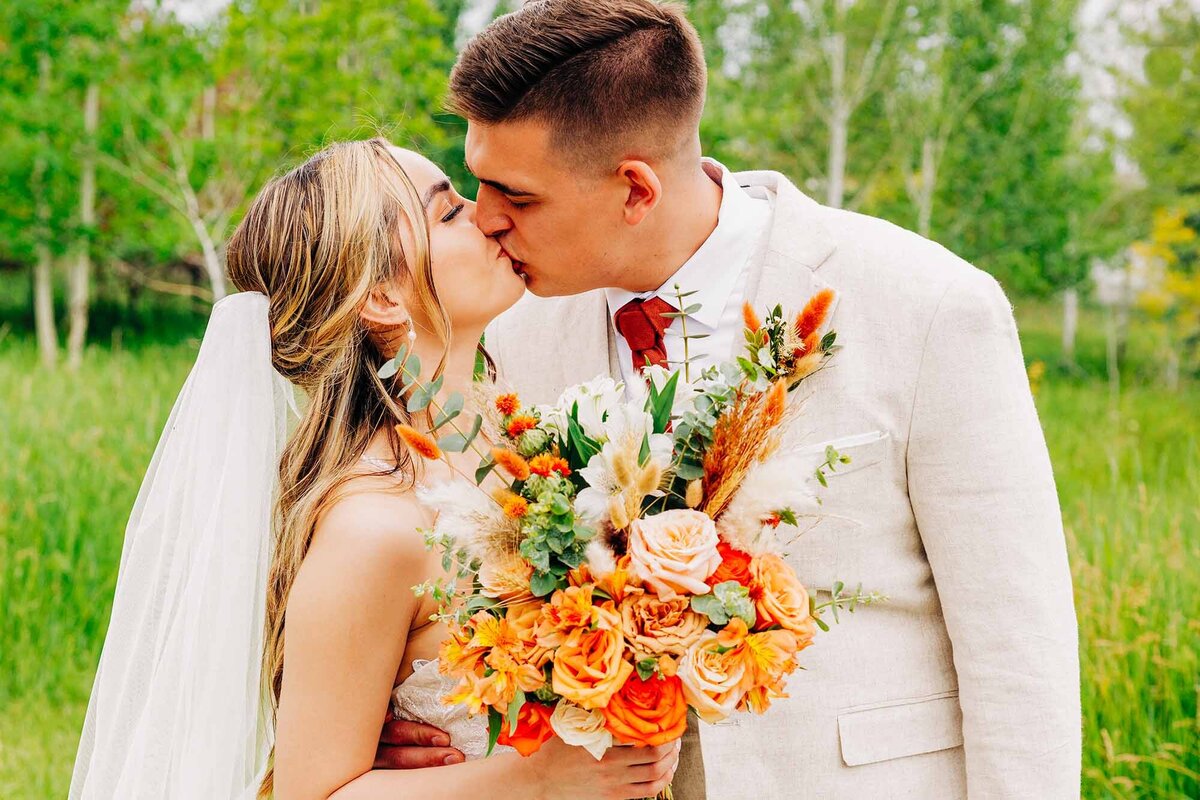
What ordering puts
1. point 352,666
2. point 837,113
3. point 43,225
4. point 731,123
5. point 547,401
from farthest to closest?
1. point 837,113
2. point 43,225
3. point 731,123
4. point 547,401
5. point 352,666

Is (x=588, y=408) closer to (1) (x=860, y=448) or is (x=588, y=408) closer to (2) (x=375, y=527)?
(2) (x=375, y=527)

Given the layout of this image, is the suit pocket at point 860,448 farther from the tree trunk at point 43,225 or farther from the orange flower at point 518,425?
the tree trunk at point 43,225

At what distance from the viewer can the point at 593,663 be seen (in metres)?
1.65

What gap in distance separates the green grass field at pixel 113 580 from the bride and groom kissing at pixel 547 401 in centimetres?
181

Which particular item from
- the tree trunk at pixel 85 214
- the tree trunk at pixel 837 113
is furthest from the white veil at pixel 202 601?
the tree trunk at pixel 837 113

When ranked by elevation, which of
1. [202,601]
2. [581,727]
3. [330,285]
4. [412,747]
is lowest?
[412,747]

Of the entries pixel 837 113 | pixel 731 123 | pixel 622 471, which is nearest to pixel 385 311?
pixel 622 471

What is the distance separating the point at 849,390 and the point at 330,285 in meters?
1.24

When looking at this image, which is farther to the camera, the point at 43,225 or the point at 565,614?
the point at 43,225

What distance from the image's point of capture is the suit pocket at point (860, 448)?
2.27 meters

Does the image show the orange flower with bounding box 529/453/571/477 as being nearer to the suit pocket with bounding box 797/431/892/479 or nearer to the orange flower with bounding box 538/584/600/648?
the orange flower with bounding box 538/584/600/648

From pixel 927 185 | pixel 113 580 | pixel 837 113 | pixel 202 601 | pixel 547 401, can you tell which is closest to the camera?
pixel 202 601

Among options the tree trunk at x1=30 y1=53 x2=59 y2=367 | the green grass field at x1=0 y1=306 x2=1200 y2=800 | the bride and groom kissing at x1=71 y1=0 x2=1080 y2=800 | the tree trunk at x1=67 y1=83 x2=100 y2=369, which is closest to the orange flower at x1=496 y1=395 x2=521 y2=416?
the bride and groom kissing at x1=71 y1=0 x2=1080 y2=800

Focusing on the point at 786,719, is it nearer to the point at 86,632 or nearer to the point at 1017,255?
the point at 86,632
